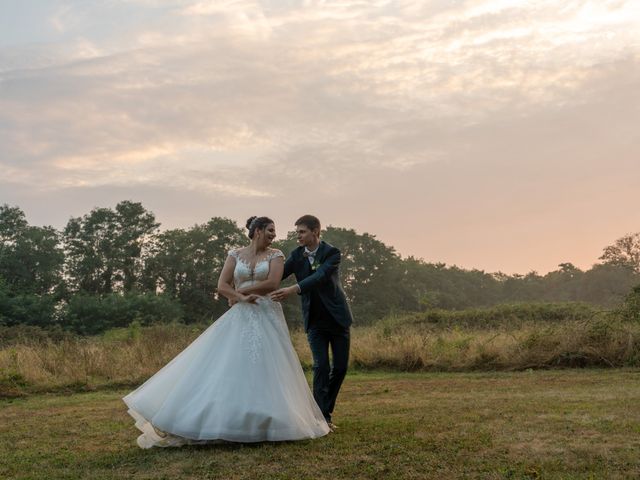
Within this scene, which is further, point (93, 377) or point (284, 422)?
point (93, 377)

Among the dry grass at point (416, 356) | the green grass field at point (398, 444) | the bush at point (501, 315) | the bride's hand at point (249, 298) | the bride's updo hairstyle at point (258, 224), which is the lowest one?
the green grass field at point (398, 444)

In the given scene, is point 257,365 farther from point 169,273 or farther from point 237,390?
point 169,273

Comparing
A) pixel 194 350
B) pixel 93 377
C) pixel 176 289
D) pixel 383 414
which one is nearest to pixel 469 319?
pixel 93 377

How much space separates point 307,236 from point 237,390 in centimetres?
182

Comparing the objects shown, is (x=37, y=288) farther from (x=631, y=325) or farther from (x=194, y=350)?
(x=194, y=350)

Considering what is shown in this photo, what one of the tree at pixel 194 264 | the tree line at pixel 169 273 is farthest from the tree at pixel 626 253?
the tree at pixel 194 264

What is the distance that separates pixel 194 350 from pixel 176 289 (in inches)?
2308

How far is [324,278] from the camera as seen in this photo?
23.8 feet

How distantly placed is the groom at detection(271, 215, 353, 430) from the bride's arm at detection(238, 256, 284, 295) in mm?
298

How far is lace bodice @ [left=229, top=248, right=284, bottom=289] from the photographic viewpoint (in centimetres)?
701

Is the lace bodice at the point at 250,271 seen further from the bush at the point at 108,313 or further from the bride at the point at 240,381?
the bush at the point at 108,313

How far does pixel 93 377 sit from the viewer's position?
14.5m

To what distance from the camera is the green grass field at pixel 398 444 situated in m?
5.34

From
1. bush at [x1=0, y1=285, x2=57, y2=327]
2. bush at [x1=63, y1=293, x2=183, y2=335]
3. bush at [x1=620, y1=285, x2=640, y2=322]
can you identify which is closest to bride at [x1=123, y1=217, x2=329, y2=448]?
bush at [x1=620, y1=285, x2=640, y2=322]
